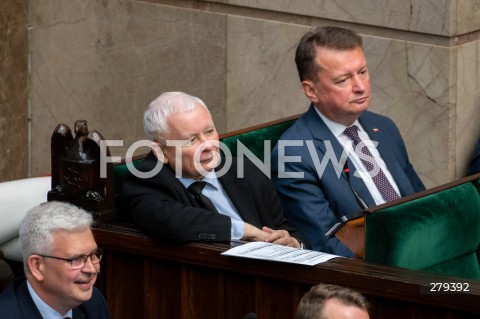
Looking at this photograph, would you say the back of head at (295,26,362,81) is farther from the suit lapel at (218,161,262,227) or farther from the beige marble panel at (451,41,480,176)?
the beige marble panel at (451,41,480,176)

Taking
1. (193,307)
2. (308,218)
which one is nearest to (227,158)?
(308,218)

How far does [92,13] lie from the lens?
7.71m

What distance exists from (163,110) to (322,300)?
5.87 feet

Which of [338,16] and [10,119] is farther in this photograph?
[10,119]

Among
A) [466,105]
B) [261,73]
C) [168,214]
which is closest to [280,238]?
[168,214]

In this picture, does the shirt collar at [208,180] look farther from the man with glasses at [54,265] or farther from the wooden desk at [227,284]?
the man with glasses at [54,265]

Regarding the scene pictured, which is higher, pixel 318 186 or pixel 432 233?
pixel 318 186

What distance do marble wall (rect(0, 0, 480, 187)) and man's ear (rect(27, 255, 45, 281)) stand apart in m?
2.98

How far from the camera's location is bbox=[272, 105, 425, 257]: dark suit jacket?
5.42m

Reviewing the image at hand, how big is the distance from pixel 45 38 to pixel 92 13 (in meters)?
0.37

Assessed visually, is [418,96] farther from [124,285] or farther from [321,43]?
[124,285]

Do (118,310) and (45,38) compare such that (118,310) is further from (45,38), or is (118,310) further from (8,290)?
(45,38)

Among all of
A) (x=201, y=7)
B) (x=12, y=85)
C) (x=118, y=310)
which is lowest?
(x=118, y=310)

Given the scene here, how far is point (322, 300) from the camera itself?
365cm
